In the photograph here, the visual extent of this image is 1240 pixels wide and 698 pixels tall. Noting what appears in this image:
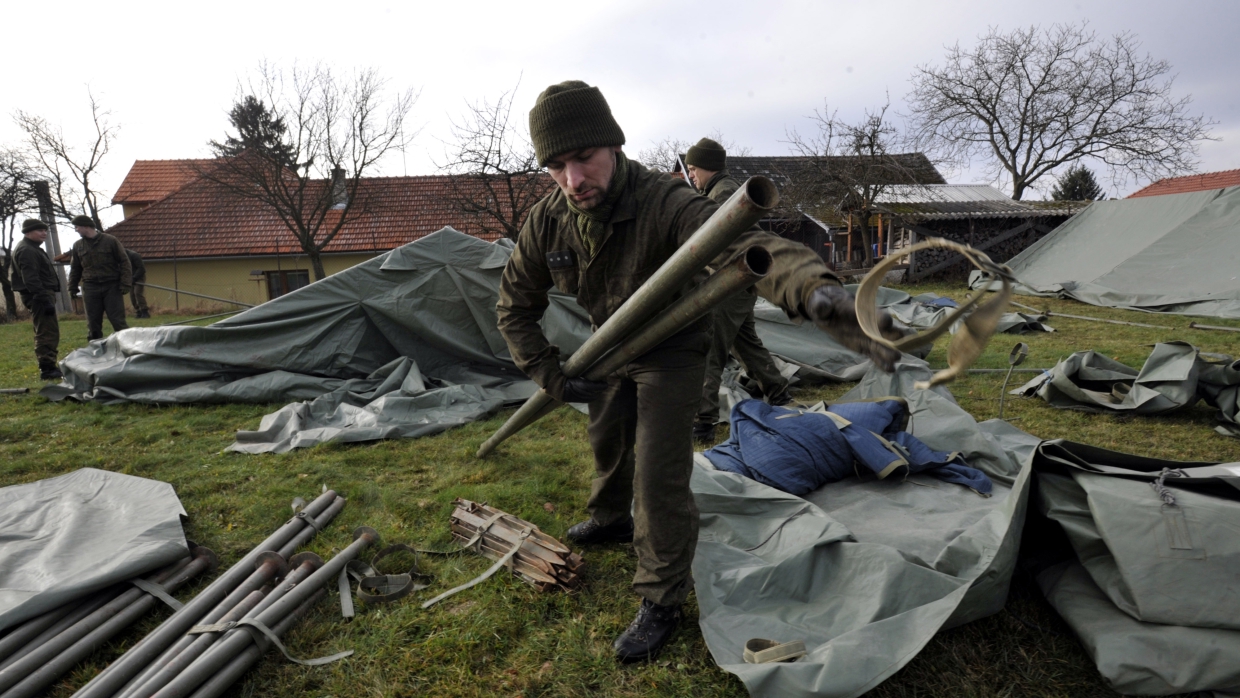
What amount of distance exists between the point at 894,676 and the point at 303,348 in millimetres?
5727

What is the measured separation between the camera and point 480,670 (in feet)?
7.36

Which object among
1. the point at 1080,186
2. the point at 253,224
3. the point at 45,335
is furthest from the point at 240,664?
the point at 1080,186

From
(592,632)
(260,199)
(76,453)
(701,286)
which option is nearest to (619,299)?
(701,286)

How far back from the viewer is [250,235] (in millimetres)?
22109

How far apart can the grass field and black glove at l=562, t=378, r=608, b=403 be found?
769 millimetres

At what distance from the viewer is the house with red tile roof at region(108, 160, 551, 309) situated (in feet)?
70.1

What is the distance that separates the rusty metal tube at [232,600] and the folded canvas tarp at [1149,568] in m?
2.81

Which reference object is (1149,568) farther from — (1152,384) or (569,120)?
(1152,384)

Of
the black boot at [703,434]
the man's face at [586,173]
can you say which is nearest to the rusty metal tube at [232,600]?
the man's face at [586,173]

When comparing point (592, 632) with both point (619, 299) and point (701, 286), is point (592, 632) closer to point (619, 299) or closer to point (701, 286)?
point (619, 299)

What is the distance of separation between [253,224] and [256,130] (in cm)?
303

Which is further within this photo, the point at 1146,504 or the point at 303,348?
the point at 303,348

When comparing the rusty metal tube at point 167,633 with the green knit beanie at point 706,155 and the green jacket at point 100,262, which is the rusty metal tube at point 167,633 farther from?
the green jacket at point 100,262

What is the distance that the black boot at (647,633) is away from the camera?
2.25m
